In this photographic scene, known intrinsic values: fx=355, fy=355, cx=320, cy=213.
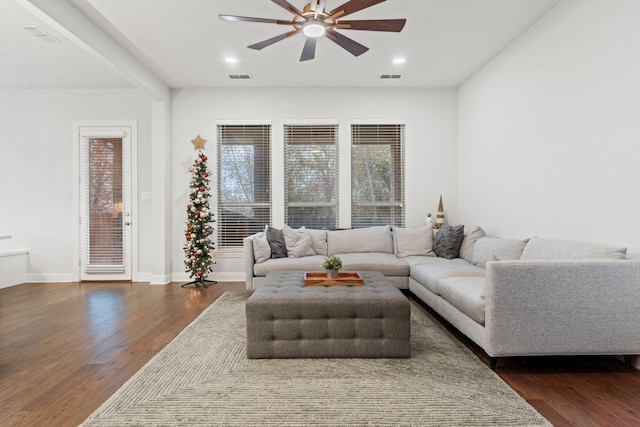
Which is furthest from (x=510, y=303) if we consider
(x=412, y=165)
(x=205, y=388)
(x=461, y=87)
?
(x=461, y=87)

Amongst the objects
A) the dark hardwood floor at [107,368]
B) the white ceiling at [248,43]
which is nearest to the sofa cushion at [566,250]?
the dark hardwood floor at [107,368]

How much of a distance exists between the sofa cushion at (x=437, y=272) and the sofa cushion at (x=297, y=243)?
57.3 inches

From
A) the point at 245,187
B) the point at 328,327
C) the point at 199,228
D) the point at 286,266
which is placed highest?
the point at 245,187

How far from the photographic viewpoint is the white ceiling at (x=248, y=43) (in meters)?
3.40

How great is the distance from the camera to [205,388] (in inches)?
86.0

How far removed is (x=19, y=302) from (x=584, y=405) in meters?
5.76

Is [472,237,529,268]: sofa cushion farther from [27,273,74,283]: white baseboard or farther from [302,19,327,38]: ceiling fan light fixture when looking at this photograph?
[27,273,74,283]: white baseboard

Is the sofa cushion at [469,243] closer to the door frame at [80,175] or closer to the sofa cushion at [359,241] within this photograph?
the sofa cushion at [359,241]

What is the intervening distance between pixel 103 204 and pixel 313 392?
5.11m

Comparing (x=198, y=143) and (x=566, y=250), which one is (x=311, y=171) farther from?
(x=566, y=250)

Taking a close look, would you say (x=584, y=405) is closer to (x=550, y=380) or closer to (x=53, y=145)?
(x=550, y=380)

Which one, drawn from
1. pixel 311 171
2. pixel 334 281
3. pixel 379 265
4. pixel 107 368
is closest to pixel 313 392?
pixel 334 281

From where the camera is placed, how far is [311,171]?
224 inches

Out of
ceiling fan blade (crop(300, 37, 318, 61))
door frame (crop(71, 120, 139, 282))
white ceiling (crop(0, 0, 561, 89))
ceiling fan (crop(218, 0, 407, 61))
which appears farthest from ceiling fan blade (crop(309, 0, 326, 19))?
door frame (crop(71, 120, 139, 282))
